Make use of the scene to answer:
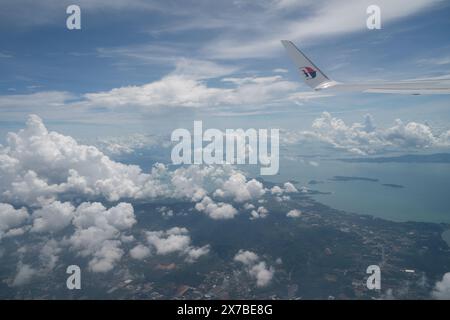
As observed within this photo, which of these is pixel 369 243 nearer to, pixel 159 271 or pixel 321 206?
pixel 321 206
